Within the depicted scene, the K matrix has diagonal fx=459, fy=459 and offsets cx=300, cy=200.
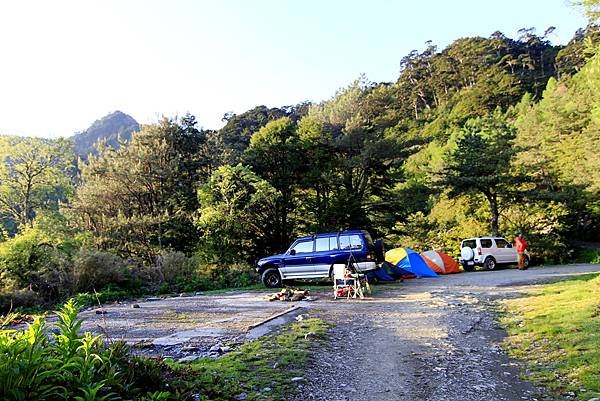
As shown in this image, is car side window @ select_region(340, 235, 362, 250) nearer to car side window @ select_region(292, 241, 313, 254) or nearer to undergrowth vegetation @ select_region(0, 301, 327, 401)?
car side window @ select_region(292, 241, 313, 254)

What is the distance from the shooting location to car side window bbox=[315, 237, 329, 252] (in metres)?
15.8

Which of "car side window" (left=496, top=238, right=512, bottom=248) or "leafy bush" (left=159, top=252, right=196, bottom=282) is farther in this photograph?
"car side window" (left=496, top=238, right=512, bottom=248)

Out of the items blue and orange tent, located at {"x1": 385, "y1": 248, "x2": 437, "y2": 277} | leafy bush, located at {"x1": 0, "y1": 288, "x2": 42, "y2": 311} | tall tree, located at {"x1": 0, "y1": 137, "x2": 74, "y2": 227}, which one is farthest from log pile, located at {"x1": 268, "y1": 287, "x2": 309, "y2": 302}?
tall tree, located at {"x1": 0, "y1": 137, "x2": 74, "y2": 227}

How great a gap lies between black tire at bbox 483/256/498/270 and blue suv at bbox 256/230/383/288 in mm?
9082

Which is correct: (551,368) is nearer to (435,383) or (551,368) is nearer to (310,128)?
(435,383)

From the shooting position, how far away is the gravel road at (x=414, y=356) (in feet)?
16.3

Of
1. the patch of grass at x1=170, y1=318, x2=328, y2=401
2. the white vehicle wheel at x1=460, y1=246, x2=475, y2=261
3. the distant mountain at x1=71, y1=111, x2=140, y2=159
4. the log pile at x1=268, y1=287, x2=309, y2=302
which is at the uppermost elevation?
the distant mountain at x1=71, y1=111, x2=140, y2=159

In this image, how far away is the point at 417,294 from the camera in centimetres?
1286

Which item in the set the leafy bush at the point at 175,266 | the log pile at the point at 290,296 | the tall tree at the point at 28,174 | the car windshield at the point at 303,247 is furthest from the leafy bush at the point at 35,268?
the tall tree at the point at 28,174

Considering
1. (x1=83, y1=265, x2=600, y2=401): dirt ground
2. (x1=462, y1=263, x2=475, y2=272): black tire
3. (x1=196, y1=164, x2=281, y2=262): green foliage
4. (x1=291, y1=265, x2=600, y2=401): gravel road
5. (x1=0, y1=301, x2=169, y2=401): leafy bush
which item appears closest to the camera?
(x1=0, y1=301, x2=169, y2=401): leafy bush

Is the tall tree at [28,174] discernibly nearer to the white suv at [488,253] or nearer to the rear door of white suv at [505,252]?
the white suv at [488,253]

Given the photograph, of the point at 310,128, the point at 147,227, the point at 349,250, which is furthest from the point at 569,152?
the point at 147,227

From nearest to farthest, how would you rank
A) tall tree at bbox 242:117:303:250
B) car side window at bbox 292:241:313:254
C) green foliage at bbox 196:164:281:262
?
car side window at bbox 292:241:313:254, green foliage at bbox 196:164:281:262, tall tree at bbox 242:117:303:250

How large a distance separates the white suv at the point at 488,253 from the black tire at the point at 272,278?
10.8m
